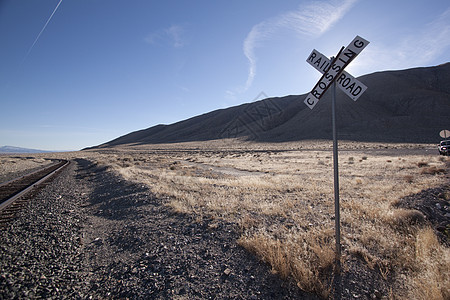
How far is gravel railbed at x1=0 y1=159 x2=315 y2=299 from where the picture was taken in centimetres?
314

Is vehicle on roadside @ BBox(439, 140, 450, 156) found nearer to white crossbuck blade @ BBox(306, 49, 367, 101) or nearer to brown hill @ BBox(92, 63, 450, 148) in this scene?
white crossbuck blade @ BBox(306, 49, 367, 101)

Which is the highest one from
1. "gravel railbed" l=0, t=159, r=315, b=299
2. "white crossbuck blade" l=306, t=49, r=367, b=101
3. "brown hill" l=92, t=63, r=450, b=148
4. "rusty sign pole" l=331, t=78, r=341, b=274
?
"brown hill" l=92, t=63, r=450, b=148

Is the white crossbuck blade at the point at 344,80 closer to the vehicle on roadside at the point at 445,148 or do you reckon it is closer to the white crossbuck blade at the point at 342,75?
the white crossbuck blade at the point at 342,75

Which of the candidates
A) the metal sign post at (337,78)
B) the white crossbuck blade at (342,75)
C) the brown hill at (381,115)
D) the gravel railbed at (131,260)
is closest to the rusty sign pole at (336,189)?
the metal sign post at (337,78)

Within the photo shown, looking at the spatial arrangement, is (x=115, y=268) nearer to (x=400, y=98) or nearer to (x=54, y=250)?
(x=54, y=250)

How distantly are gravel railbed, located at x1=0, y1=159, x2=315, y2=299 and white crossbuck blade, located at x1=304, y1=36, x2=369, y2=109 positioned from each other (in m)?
3.05

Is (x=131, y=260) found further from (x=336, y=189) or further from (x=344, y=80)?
(x=344, y=80)

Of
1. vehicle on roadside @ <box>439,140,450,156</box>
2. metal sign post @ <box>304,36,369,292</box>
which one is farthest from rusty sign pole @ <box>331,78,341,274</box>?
vehicle on roadside @ <box>439,140,450,156</box>

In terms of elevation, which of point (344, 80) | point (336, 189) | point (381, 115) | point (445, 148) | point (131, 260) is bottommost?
point (131, 260)

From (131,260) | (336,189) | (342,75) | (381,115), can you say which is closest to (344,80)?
(342,75)

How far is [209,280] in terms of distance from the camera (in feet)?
10.9

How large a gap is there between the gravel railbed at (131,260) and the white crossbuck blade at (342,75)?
3050mm

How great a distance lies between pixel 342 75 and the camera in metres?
3.30

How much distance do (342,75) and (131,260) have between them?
505 cm
